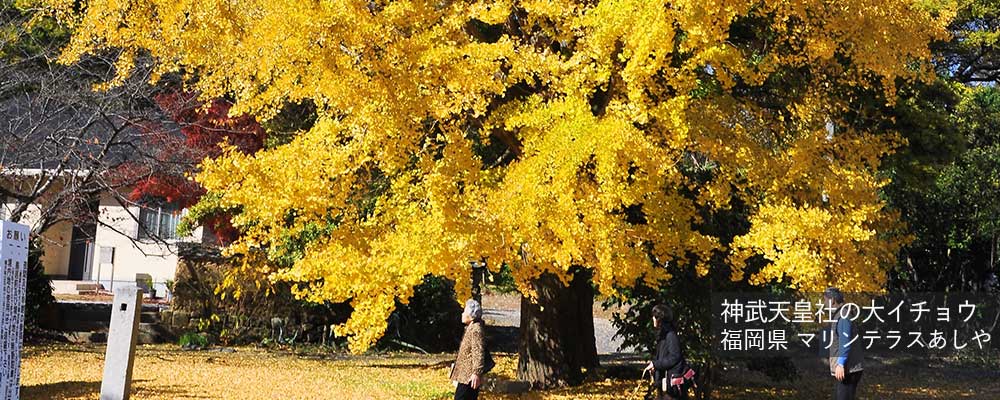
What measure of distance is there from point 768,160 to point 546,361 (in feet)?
14.4

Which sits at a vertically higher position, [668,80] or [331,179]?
[668,80]

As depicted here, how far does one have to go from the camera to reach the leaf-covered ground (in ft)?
36.7

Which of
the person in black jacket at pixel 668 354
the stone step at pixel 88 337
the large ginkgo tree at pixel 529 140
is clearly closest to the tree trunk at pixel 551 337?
the large ginkgo tree at pixel 529 140

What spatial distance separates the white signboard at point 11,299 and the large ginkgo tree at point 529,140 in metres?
1.74

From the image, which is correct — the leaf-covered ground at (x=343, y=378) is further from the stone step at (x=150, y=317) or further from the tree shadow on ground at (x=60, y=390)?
the stone step at (x=150, y=317)

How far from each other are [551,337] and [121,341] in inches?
218

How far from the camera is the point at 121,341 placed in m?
9.12

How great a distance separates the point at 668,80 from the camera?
8.76m

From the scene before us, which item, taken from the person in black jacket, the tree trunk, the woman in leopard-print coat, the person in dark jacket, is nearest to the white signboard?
the woman in leopard-print coat

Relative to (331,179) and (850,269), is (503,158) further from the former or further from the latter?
(850,269)

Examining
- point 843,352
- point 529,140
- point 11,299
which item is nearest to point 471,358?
point 529,140

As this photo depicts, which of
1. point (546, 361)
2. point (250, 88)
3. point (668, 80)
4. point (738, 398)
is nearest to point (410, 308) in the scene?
point (546, 361)

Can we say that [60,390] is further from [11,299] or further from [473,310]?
[473,310]

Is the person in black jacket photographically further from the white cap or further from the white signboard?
the white signboard
